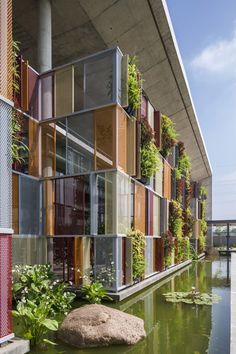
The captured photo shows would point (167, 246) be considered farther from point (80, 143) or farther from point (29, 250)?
point (29, 250)

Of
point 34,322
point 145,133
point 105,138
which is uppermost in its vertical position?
point 145,133

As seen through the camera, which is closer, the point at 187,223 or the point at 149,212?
the point at 149,212

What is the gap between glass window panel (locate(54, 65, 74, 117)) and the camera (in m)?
12.0

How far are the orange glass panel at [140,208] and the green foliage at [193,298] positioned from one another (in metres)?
2.71

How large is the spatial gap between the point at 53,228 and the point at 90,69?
512cm

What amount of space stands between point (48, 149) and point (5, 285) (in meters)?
6.98

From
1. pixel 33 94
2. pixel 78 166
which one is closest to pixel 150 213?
pixel 78 166

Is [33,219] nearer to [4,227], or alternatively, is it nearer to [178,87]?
[4,227]

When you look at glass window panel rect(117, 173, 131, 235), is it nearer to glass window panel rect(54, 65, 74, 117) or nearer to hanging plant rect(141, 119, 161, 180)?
hanging plant rect(141, 119, 161, 180)

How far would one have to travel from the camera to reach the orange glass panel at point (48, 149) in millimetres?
12016

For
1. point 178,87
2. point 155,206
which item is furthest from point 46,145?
point 178,87

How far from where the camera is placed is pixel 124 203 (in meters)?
11.6

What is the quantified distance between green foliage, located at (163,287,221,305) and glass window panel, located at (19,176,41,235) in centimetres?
446

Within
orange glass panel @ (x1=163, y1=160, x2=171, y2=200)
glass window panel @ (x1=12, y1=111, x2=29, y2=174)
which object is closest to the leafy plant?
glass window panel @ (x1=12, y1=111, x2=29, y2=174)
